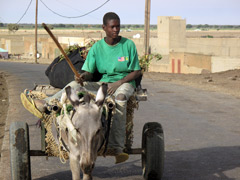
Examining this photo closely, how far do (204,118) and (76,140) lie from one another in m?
7.83

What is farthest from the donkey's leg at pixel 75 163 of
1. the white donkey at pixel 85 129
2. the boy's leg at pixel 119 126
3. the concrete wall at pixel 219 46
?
the concrete wall at pixel 219 46

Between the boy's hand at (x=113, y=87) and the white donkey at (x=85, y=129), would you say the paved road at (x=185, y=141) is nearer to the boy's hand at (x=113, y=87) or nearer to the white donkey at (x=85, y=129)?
the boy's hand at (x=113, y=87)

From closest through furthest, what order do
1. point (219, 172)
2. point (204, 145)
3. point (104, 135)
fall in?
point (104, 135) < point (219, 172) < point (204, 145)

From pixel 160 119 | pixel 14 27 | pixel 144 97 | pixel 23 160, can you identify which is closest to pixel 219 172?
pixel 144 97

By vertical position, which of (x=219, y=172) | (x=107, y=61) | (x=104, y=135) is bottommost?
(x=219, y=172)

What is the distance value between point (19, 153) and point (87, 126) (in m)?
1.52

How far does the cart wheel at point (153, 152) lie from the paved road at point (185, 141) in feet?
1.93

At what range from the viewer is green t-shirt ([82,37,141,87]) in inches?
255

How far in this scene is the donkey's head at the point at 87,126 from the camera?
4.59m

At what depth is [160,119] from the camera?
12062 mm

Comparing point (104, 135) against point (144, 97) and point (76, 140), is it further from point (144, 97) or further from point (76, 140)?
point (144, 97)

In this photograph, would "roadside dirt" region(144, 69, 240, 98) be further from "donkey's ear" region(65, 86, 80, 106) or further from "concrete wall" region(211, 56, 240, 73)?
"donkey's ear" region(65, 86, 80, 106)

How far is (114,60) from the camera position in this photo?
21.3 feet

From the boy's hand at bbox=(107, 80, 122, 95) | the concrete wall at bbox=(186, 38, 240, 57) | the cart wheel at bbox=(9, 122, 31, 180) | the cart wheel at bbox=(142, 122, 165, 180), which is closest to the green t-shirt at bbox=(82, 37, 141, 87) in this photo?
the boy's hand at bbox=(107, 80, 122, 95)
